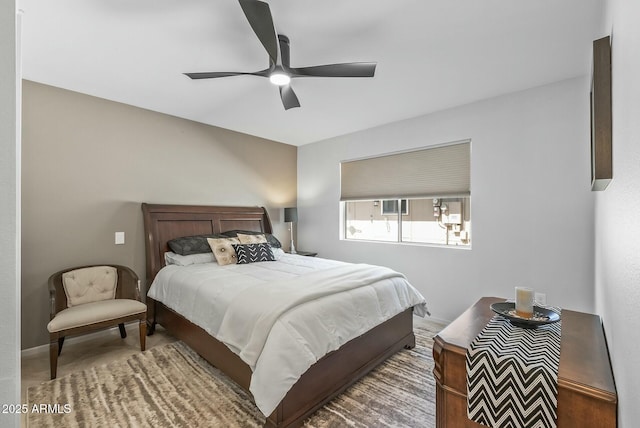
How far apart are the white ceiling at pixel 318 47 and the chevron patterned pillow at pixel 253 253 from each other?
5.52ft

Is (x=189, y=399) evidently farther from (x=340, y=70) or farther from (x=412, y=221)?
(x=412, y=221)

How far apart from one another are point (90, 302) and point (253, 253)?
1642 mm

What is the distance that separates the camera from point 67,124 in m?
2.97

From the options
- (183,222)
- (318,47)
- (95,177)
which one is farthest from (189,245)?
(318,47)

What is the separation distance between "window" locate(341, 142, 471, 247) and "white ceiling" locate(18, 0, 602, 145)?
2.38ft

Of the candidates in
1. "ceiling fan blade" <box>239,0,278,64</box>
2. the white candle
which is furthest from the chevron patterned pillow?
the white candle

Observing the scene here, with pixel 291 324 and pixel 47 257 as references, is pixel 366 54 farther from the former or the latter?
pixel 47 257

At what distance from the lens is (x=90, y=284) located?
2.92 m

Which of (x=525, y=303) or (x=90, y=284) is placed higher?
(x=525, y=303)

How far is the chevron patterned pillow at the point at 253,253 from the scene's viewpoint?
3352 millimetres

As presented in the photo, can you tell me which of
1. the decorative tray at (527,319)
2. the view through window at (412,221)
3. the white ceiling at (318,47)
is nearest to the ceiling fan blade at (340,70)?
the white ceiling at (318,47)

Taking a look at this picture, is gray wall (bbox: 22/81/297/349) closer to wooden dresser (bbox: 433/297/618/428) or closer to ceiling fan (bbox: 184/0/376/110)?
ceiling fan (bbox: 184/0/376/110)

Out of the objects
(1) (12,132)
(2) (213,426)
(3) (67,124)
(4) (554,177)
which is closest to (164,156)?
(3) (67,124)

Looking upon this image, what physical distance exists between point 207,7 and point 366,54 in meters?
1.21
